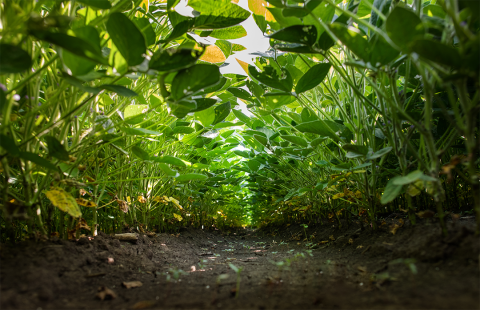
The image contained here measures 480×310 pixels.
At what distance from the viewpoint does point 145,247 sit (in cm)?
126

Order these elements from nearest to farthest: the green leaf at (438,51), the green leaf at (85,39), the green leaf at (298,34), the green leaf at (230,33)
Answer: the green leaf at (438,51), the green leaf at (85,39), the green leaf at (298,34), the green leaf at (230,33)

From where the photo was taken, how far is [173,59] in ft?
1.90

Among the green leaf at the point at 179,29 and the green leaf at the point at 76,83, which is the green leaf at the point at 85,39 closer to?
the green leaf at the point at 76,83

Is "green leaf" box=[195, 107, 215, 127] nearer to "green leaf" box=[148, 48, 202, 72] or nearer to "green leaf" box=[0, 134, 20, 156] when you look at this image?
"green leaf" box=[148, 48, 202, 72]

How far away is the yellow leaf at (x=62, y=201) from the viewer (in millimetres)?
692

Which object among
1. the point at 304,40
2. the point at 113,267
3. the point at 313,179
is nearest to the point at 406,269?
the point at 304,40

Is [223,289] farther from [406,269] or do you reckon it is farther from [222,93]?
[222,93]

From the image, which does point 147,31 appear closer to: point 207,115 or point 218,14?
point 218,14

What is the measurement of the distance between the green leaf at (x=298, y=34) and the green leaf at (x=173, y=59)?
229 millimetres

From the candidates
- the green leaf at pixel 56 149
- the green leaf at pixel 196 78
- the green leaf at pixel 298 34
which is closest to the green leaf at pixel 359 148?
the green leaf at pixel 298 34

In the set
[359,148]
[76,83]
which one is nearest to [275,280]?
[359,148]

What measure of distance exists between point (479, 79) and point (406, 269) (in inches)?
17.6

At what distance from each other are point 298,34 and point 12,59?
65cm

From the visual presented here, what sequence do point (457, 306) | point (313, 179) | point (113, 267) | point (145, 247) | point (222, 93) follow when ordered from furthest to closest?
1. point (313, 179)
2. point (222, 93)
3. point (145, 247)
4. point (113, 267)
5. point (457, 306)
